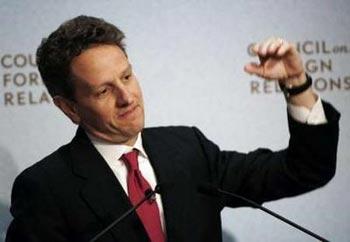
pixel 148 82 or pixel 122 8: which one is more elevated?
pixel 122 8

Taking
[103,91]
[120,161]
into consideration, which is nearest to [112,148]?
[120,161]

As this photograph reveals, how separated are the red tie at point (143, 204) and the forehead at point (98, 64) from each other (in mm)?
180

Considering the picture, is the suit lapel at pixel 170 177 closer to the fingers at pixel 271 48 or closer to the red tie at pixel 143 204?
the red tie at pixel 143 204

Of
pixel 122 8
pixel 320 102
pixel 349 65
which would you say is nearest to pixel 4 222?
pixel 122 8

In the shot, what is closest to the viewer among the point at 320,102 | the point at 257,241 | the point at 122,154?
the point at 320,102

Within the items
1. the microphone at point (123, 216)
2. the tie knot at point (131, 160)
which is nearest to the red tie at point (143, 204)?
the tie knot at point (131, 160)

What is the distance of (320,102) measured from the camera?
3.28 ft

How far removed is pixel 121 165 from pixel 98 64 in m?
0.22

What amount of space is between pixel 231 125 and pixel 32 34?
61 centimetres

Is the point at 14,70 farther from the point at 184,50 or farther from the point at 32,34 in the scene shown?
the point at 184,50

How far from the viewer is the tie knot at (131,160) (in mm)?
1128

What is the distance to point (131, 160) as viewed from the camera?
3.71ft

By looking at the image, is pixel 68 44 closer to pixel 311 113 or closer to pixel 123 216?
pixel 123 216

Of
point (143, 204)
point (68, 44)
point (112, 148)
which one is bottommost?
point (143, 204)
